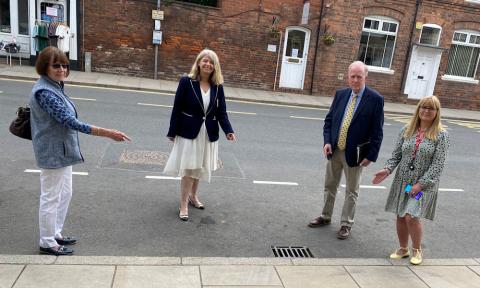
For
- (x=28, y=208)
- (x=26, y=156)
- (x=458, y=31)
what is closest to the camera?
(x=28, y=208)

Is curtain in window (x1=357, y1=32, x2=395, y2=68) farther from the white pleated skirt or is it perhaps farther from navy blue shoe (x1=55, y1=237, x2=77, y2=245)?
navy blue shoe (x1=55, y1=237, x2=77, y2=245)

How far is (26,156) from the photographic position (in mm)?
6312

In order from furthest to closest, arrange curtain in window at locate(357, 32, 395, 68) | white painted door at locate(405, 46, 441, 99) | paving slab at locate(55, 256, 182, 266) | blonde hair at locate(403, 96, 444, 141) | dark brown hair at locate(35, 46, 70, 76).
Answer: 1. white painted door at locate(405, 46, 441, 99)
2. curtain in window at locate(357, 32, 395, 68)
3. blonde hair at locate(403, 96, 444, 141)
4. paving slab at locate(55, 256, 182, 266)
5. dark brown hair at locate(35, 46, 70, 76)

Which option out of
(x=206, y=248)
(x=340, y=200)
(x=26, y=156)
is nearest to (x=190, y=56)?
(x=26, y=156)

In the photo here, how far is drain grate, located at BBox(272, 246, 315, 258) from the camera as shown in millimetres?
4180

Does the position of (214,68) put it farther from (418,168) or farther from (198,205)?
(418,168)

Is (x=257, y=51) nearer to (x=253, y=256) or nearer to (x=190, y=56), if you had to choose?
(x=190, y=56)

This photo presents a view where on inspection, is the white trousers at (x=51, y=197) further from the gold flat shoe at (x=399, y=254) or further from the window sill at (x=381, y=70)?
the window sill at (x=381, y=70)

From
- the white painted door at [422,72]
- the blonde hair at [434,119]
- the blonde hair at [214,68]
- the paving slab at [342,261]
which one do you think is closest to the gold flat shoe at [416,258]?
the paving slab at [342,261]

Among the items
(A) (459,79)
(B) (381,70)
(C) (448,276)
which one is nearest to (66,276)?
(C) (448,276)

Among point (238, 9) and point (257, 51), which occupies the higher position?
point (238, 9)

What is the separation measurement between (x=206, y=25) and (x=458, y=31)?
37.4ft

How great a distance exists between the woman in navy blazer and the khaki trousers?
1.36 meters

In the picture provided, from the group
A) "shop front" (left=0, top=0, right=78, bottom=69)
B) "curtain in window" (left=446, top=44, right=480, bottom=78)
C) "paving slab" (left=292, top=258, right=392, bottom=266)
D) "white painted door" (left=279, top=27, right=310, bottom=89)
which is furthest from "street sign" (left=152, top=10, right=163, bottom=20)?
"paving slab" (left=292, top=258, right=392, bottom=266)
